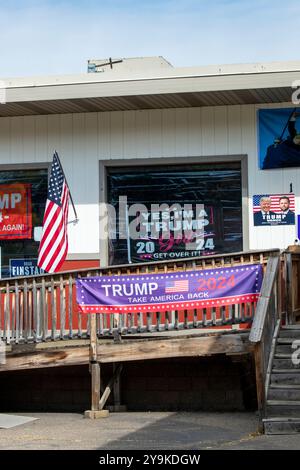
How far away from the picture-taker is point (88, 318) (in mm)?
13773

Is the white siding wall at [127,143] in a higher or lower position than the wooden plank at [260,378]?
higher

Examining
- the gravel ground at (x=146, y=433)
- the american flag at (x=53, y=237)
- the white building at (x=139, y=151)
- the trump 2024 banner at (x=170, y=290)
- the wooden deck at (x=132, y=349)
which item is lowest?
the gravel ground at (x=146, y=433)

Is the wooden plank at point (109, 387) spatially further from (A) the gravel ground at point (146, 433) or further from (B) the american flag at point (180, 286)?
(B) the american flag at point (180, 286)

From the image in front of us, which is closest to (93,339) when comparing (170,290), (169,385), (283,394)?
(170,290)

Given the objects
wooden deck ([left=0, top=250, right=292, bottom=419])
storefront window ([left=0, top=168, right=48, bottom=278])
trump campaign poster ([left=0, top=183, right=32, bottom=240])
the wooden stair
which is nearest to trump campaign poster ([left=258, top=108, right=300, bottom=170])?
wooden deck ([left=0, top=250, right=292, bottom=419])

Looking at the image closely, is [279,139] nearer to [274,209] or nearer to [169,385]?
[274,209]

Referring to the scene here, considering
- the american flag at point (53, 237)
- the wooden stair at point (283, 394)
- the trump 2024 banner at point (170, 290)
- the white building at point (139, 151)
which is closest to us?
the wooden stair at point (283, 394)

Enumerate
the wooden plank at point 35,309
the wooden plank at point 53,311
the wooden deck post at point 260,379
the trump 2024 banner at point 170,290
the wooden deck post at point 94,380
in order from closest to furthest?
the wooden deck post at point 260,379
the trump 2024 banner at point 170,290
the wooden deck post at point 94,380
the wooden plank at point 53,311
the wooden plank at point 35,309

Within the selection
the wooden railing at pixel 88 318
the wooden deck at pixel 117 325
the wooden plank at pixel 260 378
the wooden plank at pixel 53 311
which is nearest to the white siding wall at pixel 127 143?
the wooden deck at pixel 117 325

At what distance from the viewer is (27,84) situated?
15.3 meters

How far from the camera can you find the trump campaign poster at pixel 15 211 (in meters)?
16.6

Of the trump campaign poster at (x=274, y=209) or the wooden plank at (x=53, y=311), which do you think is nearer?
the wooden plank at (x=53, y=311)

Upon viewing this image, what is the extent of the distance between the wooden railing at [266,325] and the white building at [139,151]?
247 cm

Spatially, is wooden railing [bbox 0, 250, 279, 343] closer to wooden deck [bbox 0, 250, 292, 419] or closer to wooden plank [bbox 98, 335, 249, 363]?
wooden deck [bbox 0, 250, 292, 419]
